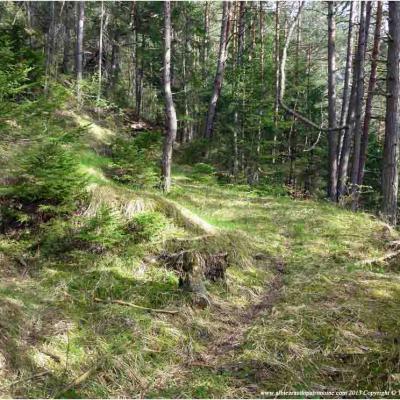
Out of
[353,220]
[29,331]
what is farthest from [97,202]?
[353,220]

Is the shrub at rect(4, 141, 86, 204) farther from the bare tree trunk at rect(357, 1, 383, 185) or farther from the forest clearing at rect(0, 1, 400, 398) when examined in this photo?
the bare tree trunk at rect(357, 1, 383, 185)

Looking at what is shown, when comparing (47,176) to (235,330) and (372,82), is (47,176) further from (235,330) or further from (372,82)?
(372,82)

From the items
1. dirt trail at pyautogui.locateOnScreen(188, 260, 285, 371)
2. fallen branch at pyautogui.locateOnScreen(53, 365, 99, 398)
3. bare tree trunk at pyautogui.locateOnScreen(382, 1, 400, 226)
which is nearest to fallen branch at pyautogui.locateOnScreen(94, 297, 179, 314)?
dirt trail at pyautogui.locateOnScreen(188, 260, 285, 371)

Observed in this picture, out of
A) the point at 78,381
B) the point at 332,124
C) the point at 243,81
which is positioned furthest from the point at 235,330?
the point at 243,81

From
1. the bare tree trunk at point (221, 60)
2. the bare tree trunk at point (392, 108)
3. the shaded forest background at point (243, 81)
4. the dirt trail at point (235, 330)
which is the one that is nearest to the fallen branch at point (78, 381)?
the dirt trail at point (235, 330)

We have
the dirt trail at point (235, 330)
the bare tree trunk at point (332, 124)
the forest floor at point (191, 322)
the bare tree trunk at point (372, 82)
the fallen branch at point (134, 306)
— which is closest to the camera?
the forest floor at point (191, 322)

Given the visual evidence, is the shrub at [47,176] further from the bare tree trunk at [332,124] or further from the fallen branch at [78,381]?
the bare tree trunk at [332,124]

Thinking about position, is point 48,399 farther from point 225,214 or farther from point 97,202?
point 225,214

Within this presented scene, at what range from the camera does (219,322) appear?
183 inches

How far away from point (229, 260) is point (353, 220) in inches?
162

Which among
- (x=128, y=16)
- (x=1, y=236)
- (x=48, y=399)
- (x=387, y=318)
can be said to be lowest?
(x=48, y=399)

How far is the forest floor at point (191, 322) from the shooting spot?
346 centimetres

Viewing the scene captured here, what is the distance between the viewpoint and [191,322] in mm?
4543

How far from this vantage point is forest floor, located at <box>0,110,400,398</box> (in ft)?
11.3
